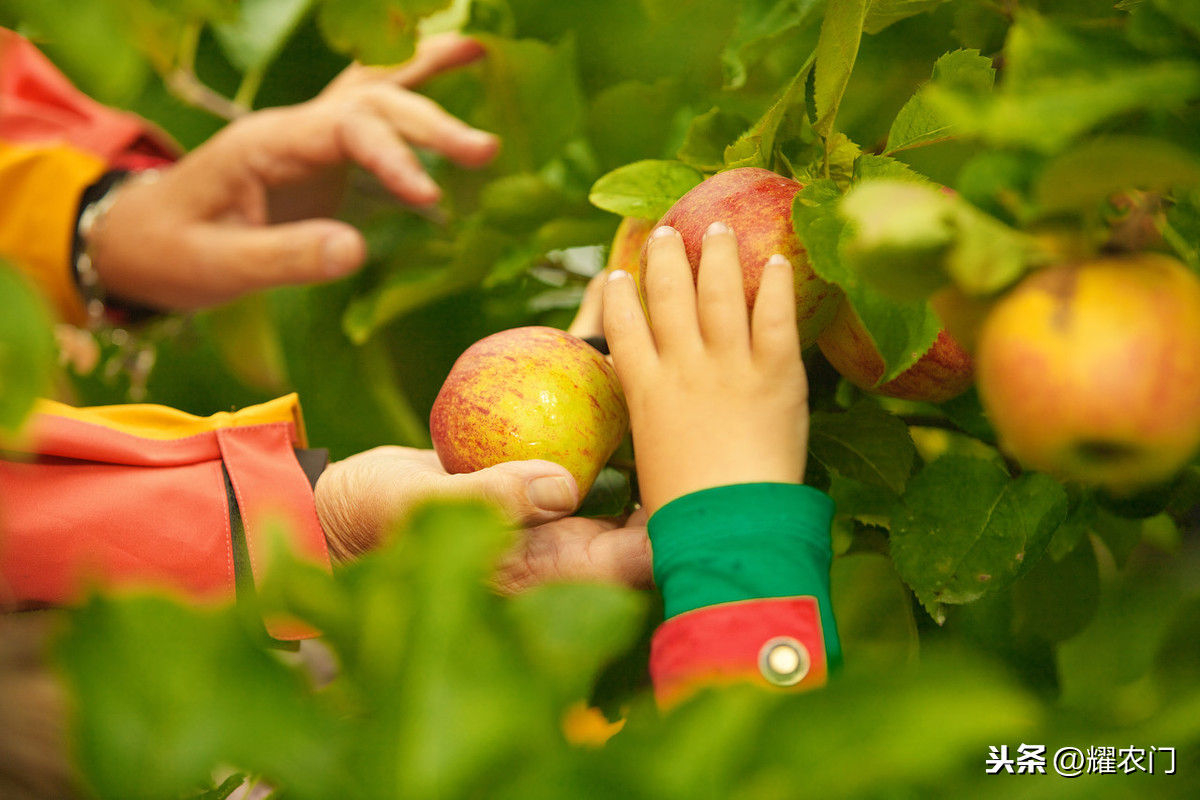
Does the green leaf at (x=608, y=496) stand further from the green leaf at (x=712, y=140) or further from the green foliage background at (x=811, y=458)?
the green leaf at (x=712, y=140)

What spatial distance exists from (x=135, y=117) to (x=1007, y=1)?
1190 millimetres

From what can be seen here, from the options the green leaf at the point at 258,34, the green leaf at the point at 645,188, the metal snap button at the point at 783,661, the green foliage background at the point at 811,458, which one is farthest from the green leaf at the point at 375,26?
the green leaf at the point at 258,34

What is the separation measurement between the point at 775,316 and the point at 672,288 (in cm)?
6

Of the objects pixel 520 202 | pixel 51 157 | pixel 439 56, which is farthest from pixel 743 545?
pixel 51 157

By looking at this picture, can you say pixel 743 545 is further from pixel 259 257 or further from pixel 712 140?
pixel 259 257

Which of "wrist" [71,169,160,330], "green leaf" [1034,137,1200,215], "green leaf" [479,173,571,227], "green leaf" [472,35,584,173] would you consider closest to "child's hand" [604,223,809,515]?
"green leaf" [1034,137,1200,215]

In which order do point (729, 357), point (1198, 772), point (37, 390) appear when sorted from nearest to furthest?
point (37, 390) → point (1198, 772) → point (729, 357)

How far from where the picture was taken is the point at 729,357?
50 cm

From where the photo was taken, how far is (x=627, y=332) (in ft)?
1.75

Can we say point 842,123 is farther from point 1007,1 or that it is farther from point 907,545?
point 907,545

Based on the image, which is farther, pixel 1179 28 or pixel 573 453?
pixel 573 453

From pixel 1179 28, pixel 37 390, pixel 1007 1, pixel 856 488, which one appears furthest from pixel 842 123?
pixel 37 390

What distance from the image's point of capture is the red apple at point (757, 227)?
500 millimetres

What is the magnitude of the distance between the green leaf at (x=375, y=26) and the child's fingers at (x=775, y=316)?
0.22 meters
